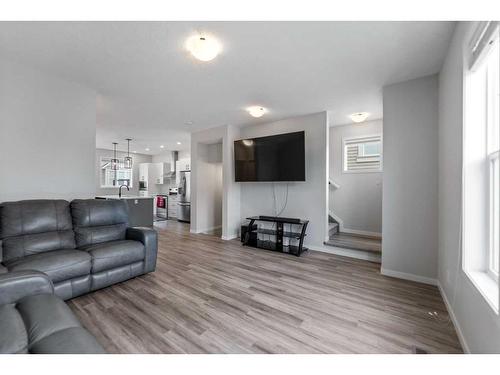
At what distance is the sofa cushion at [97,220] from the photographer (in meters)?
2.63

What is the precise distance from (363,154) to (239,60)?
367 centimetres

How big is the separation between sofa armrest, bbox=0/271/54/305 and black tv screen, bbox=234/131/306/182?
11.4 feet

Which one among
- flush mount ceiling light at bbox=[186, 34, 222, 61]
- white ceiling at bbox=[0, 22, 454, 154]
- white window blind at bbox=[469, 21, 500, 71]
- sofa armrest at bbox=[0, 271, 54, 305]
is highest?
white ceiling at bbox=[0, 22, 454, 154]

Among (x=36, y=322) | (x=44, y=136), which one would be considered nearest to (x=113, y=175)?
(x=44, y=136)

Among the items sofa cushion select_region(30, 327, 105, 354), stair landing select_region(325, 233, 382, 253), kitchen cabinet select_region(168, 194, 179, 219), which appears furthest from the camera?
kitchen cabinet select_region(168, 194, 179, 219)

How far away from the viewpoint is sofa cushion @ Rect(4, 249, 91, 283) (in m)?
1.93

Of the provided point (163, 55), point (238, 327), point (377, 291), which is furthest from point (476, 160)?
point (163, 55)

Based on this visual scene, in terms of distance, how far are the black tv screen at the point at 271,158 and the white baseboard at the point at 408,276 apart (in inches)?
73.0

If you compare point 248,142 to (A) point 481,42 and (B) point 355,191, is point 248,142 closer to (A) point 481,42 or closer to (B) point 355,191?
(B) point 355,191

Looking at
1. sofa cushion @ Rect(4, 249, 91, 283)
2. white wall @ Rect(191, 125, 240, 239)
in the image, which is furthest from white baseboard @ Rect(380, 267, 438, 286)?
sofa cushion @ Rect(4, 249, 91, 283)

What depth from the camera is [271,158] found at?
4.27m

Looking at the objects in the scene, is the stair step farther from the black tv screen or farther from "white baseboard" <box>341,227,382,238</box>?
the black tv screen

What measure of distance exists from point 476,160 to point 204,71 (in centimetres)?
277

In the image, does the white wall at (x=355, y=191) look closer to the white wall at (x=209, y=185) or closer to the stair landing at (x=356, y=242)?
the stair landing at (x=356, y=242)
